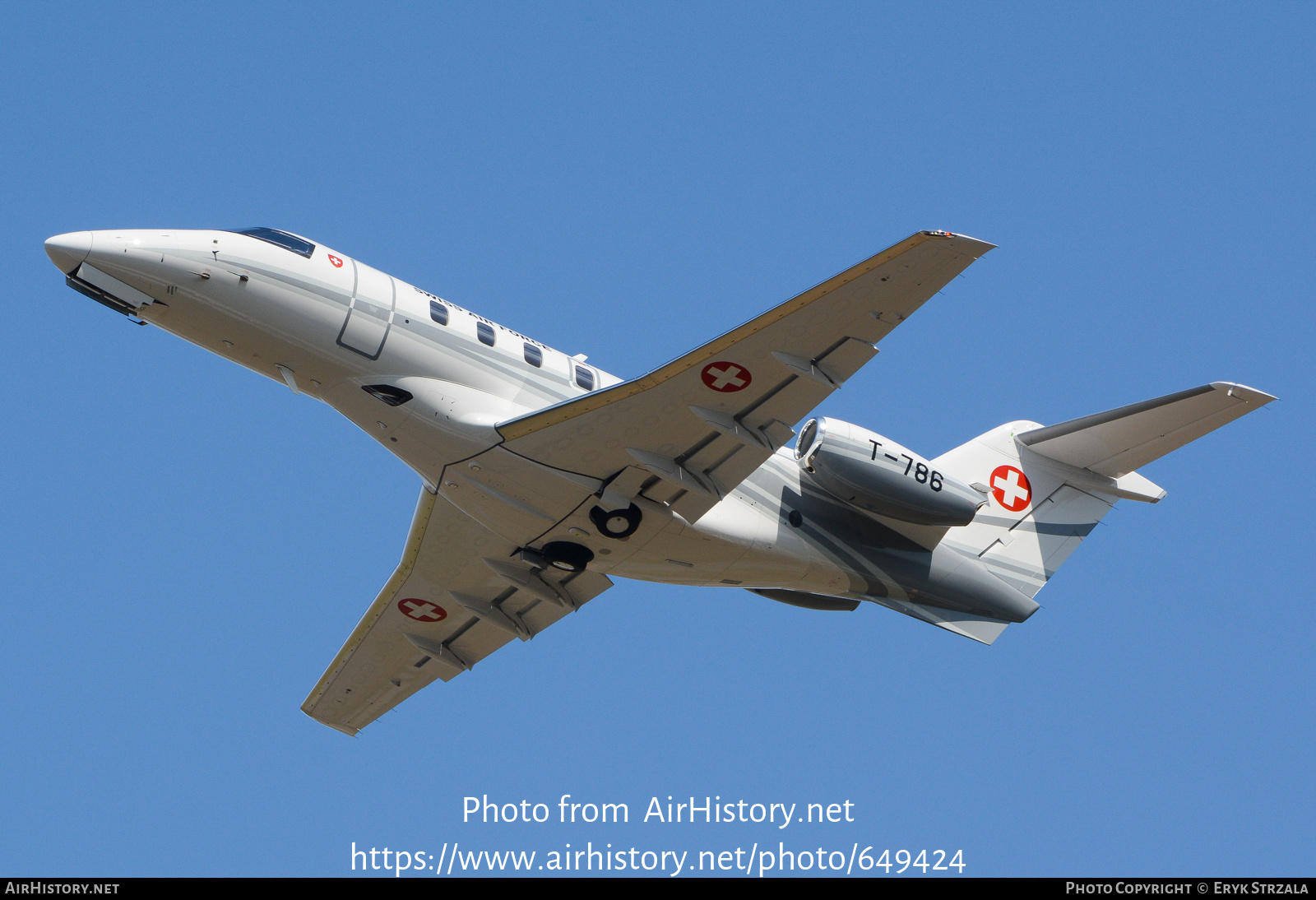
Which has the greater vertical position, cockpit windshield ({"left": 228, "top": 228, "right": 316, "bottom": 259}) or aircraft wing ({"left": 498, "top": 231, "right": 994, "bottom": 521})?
cockpit windshield ({"left": 228, "top": 228, "right": 316, "bottom": 259})

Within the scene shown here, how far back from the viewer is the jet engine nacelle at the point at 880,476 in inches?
748

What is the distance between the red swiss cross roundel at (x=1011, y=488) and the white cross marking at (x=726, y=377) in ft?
24.6

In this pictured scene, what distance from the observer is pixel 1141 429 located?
20.6 metres

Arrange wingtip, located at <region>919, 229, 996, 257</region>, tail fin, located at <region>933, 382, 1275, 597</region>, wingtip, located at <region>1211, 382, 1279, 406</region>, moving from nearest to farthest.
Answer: wingtip, located at <region>919, 229, 996, 257</region>, wingtip, located at <region>1211, 382, 1279, 406</region>, tail fin, located at <region>933, 382, 1275, 597</region>

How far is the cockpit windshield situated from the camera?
17.4m

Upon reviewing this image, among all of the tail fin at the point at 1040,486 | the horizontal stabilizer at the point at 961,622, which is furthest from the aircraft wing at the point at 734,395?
the tail fin at the point at 1040,486

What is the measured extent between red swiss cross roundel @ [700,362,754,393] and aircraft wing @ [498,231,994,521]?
0.03 ft

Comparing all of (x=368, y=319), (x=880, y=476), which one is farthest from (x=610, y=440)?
(x=880, y=476)

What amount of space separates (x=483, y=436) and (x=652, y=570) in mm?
3427

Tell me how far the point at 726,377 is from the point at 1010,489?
7.89 meters

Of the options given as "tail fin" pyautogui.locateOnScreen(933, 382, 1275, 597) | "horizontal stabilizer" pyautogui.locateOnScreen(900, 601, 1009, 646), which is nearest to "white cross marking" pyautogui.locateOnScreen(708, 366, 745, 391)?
"horizontal stabilizer" pyautogui.locateOnScreen(900, 601, 1009, 646)

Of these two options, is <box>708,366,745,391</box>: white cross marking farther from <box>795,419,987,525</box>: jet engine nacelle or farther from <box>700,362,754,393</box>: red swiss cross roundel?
<box>795,419,987,525</box>: jet engine nacelle

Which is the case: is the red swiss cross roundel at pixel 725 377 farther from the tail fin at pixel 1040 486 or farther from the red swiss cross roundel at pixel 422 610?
the red swiss cross roundel at pixel 422 610

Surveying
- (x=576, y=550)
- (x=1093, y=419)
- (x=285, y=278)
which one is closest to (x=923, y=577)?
(x=1093, y=419)
